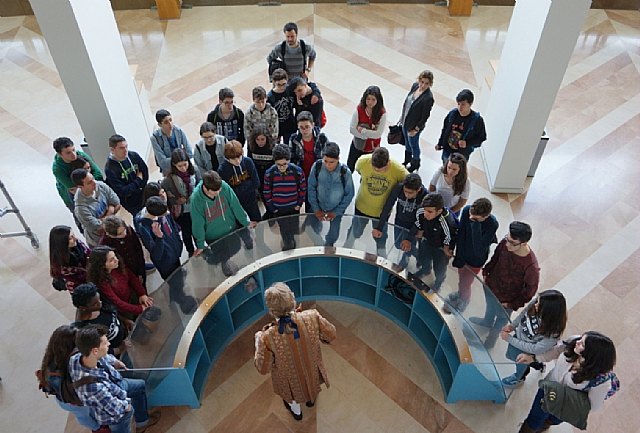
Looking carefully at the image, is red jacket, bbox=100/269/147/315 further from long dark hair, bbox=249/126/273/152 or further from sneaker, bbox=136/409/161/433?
long dark hair, bbox=249/126/273/152

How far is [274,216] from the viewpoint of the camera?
5754 millimetres

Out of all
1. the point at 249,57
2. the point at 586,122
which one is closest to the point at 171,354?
the point at 249,57

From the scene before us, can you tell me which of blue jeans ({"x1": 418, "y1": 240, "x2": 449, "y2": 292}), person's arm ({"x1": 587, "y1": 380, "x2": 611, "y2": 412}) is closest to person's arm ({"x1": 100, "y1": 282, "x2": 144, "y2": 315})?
blue jeans ({"x1": 418, "y1": 240, "x2": 449, "y2": 292})

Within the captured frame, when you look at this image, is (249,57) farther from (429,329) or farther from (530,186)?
(429,329)

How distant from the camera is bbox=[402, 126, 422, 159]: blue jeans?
22.3ft

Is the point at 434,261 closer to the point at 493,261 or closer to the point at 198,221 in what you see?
the point at 493,261

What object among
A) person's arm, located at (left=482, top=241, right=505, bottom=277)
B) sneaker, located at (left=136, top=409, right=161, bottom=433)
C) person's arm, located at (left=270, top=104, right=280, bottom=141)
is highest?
person's arm, located at (left=270, top=104, right=280, bottom=141)

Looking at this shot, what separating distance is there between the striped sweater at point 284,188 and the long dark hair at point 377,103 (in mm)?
1243

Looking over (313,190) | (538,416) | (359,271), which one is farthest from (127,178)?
(538,416)

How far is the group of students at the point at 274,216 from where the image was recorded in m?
4.13

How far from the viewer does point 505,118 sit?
6746 mm

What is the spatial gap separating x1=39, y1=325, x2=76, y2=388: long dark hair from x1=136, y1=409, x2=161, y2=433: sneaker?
132 centimetres

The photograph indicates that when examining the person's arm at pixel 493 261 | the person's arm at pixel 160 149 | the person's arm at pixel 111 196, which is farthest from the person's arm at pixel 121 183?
the person's arm at pixel 493 261

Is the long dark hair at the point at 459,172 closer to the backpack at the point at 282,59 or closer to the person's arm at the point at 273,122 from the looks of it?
the person's arm at the point at 273,122
